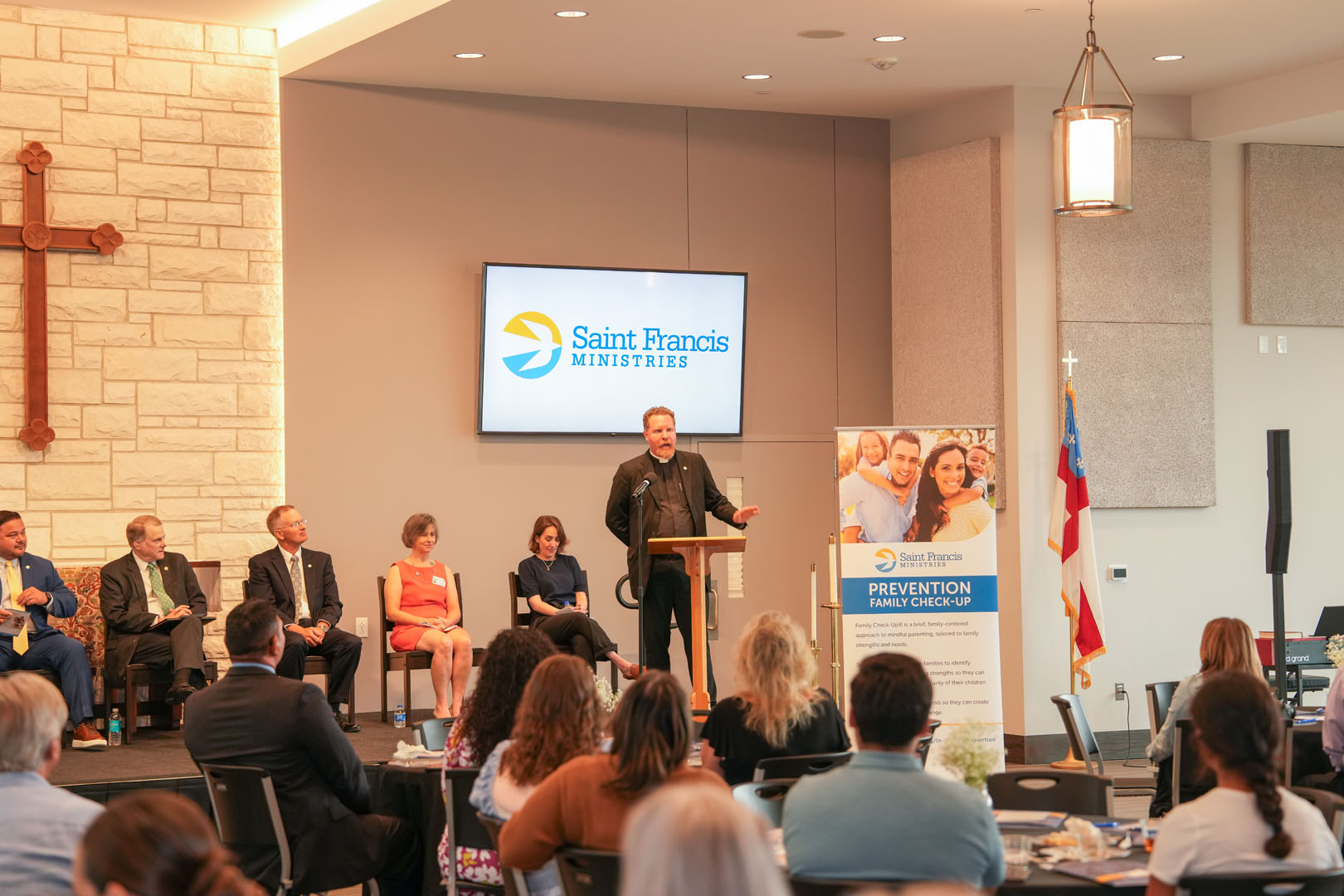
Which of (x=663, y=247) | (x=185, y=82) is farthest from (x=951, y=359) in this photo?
(x=185, y=82)

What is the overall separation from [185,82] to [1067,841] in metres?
6.63

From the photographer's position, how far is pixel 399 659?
7980 millimetres

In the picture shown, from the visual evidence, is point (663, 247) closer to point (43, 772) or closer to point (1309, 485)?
point (1309, 485)

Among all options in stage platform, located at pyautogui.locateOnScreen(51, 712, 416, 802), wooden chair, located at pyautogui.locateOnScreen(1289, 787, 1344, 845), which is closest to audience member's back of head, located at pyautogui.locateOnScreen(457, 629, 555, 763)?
wooden chair, located at pyautogui.locateOnScreen(1289, 787, 1344, 845)

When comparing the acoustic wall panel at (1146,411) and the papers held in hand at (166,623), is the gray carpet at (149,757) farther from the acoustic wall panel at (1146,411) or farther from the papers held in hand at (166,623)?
the acoustic wall panel at (1146,411)

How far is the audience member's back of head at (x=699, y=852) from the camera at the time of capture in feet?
4.84

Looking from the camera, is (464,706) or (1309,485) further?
(1309,485)

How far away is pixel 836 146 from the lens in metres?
9.59

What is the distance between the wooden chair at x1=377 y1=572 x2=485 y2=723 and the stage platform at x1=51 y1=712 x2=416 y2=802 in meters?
0.31

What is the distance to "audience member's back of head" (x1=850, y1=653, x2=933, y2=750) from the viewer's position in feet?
9.36

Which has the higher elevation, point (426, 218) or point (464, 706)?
point (426, 218)

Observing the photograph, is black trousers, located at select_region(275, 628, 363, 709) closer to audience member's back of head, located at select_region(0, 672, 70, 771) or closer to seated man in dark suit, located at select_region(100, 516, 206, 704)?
seated man in dark suit, located at select_region(100, 516, 206, 704)

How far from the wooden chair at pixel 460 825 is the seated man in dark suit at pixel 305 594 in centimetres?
361

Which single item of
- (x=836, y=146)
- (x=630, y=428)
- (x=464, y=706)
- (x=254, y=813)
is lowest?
(x=254, y=813)
